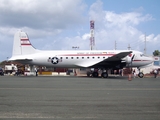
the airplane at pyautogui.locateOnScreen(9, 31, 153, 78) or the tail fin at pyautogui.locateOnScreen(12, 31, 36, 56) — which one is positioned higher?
the tail fin at pyautogui.locateOnScreen(12, 31, 36, 56)

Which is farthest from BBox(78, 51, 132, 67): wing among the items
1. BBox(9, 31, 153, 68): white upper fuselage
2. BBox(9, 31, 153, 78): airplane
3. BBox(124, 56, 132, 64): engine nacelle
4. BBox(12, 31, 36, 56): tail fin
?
BBox(12, 31, 36, 56): tail fin

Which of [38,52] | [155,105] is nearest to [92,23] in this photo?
[38,52]

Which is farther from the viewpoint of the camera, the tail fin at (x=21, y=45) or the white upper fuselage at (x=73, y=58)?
the tail fin at (x=21, y=45)

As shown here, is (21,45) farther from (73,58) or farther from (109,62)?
(109,62)

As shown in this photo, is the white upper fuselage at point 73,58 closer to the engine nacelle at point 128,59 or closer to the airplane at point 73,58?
the airplane at point 73,58

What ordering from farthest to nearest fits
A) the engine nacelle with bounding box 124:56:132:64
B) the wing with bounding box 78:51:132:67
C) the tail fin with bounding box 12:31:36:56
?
the tail fin with bounding box 12:31:36:56 → the engine nacelle with bounding box 124:56:132:64 → the wing with bounding box 78:51:132:67

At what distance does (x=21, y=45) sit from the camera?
109 ft

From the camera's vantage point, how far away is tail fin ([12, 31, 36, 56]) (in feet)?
108

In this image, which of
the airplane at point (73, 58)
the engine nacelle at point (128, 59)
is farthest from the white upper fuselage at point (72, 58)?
the engine nacelle at point (128, 59)

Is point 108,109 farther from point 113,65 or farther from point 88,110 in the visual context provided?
point 113,65

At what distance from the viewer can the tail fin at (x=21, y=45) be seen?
108ft

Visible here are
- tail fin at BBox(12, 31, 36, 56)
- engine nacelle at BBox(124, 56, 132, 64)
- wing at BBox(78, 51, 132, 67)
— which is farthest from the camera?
tail fin at BBox(12, 31, 36, 56)

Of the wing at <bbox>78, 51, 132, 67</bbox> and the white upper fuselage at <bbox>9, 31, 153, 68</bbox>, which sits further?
the white upper fuselage at <bbox>9, 31, 153, 68</bbox>

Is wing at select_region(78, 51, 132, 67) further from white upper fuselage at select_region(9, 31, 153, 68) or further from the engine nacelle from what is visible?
the engine nacelle
